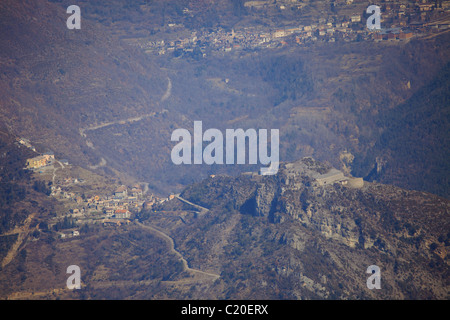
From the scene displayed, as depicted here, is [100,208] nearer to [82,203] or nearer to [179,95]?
[82,203]

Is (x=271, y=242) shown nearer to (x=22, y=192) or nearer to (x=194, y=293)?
(x=194, y=293)

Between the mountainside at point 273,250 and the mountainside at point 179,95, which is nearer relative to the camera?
the mountainside at point 273,250

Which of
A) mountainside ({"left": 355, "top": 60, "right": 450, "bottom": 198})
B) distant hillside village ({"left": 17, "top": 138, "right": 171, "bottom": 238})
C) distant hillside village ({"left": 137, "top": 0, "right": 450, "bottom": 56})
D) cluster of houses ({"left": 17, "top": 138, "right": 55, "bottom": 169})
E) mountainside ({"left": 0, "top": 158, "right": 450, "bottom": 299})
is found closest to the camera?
mountainside ({"left": 0, "top": 158, "right": 450, "bottom": 299})

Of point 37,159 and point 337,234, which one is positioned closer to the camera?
point 337,234

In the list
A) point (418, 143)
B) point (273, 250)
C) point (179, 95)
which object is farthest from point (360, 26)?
point (273, 250)

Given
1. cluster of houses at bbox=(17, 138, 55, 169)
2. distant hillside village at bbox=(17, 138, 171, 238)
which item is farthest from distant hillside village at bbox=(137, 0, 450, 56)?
cluster of houses at bbox=(17, 138, 55, 169)

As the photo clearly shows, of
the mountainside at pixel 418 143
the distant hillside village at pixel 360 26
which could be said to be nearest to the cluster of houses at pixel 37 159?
the mountainside at pixel 418 143

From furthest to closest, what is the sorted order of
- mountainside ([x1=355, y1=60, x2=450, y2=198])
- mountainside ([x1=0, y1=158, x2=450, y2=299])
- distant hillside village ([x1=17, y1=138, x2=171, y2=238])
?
mountainside ([x1=355, y1=60, x2=450, y2=198])
distant hillside village ([x1=17, y1=138, x2=171, y2=238])
mountainside ([x1=0, y1=158, x2=450, y2=299])

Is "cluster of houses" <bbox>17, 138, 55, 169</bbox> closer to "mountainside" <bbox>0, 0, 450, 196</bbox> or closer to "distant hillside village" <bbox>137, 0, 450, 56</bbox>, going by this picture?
"mountainside" <bbox>0, 0, 450, 196</bbox>

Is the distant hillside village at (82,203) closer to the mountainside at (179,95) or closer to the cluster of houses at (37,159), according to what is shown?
the cluster of houses at (37,159)

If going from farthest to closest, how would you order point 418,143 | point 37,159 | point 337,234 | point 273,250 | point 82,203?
1. point 418,143
2. point 37,159
3. point 82,203
4. point 337,234
5. point 273,250

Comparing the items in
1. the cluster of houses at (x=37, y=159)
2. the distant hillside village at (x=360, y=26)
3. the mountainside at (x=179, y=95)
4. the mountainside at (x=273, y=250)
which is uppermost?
the distant hillside village at (x=360, y=26)

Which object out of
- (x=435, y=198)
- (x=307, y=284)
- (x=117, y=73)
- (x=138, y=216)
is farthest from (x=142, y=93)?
(x=307, y=284)
